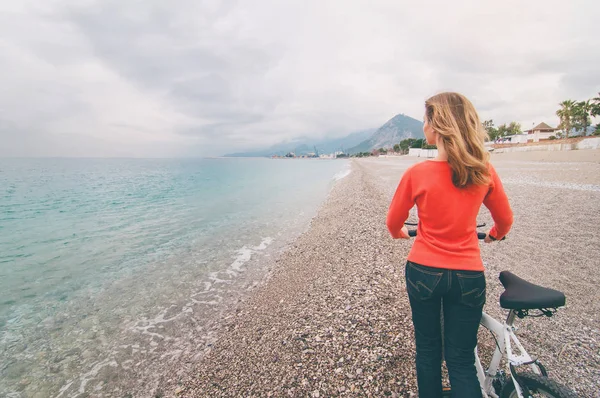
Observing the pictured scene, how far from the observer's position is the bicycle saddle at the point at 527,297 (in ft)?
7.18

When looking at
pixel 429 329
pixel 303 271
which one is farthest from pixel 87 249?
pixel 429 329

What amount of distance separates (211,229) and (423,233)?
54.9 feet

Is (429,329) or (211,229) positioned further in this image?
(211,229)

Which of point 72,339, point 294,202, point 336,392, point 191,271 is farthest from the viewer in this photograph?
point 294,202

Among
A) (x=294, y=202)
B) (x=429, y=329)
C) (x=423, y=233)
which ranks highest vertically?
(x=423, y=233)

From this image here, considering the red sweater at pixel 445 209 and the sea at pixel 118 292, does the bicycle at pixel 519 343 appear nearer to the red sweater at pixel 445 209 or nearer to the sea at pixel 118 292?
the red sweater at pixel 445 209

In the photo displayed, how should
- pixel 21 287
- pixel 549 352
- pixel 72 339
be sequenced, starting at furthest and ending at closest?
pixel 21 287
pixel 72 339
pixel 549 352

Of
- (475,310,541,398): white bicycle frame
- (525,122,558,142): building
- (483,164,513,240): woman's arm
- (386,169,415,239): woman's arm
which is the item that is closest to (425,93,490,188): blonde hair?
(483,164,513,240): woman's arm

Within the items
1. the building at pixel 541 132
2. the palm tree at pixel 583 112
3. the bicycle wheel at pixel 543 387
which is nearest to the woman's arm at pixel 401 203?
the bicycle wheel at pixel 543 387

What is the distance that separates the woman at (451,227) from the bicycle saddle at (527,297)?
0.32 metres

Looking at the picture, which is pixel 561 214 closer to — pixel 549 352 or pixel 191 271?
pixel 549 352

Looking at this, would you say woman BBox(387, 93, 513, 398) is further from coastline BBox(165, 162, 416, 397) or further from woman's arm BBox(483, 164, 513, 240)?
coastline BBox(165, 162, 416, 397)

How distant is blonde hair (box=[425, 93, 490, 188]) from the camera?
1.97 meters

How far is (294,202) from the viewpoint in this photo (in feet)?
90.2
